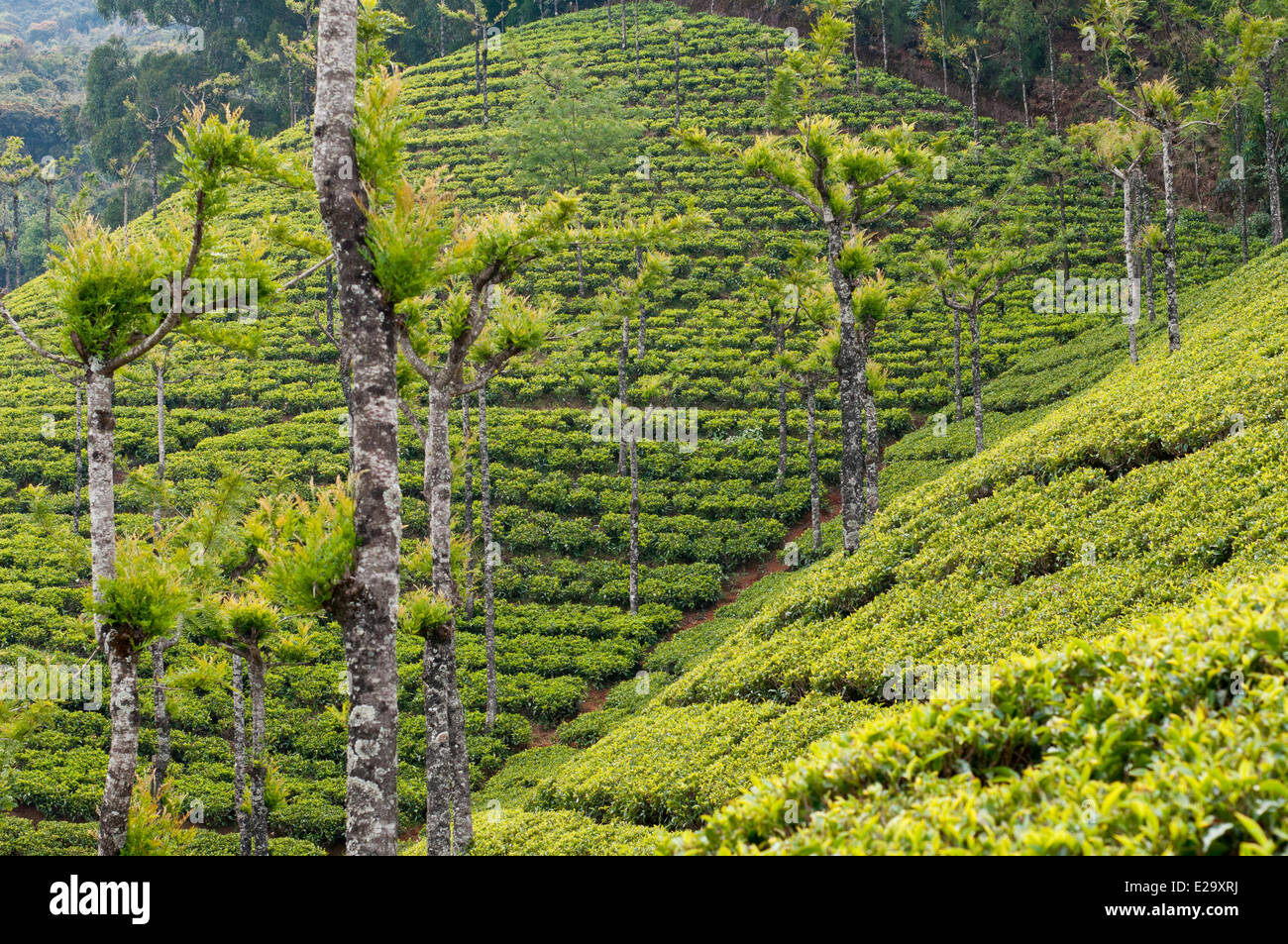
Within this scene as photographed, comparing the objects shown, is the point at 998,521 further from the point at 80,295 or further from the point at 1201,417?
the point at 80,295

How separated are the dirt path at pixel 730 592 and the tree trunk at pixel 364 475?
510 inches

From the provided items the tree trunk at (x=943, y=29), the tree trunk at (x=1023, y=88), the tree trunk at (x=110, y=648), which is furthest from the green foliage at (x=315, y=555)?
the tree trunk at (x=943, y=29)

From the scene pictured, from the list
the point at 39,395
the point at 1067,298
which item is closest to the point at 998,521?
the point at 1067,298

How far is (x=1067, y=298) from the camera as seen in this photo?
116ft

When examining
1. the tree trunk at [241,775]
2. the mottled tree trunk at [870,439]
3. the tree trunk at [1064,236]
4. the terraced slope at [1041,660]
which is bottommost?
the tree trunk at [241,775]

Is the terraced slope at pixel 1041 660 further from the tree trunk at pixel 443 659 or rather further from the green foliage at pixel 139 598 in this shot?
the green foliage at pixel 139 598

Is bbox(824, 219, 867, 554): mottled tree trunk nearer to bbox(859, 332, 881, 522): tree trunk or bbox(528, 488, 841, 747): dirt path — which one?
bbox(859, 332, 881, 522): tree trunk

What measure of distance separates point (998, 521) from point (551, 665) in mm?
12081

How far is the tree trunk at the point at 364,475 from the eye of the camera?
242 inches

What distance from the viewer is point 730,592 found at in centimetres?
2348

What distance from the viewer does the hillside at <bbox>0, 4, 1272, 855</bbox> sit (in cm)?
862

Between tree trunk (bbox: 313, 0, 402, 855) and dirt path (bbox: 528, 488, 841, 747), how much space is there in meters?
12.9

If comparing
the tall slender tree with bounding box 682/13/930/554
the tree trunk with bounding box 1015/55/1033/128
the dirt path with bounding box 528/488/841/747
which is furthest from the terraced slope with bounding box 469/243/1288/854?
the tree trunk with bounding box 1015/55/1033/128

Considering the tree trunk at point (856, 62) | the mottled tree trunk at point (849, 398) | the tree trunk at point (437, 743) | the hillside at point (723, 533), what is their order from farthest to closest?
1. the tree trunk at point (856, 62)
2. the mottled tree trunk at point (849, 398)
3. the tree trunk at point (437, 743)
4. the hillside at point (723, 533)
